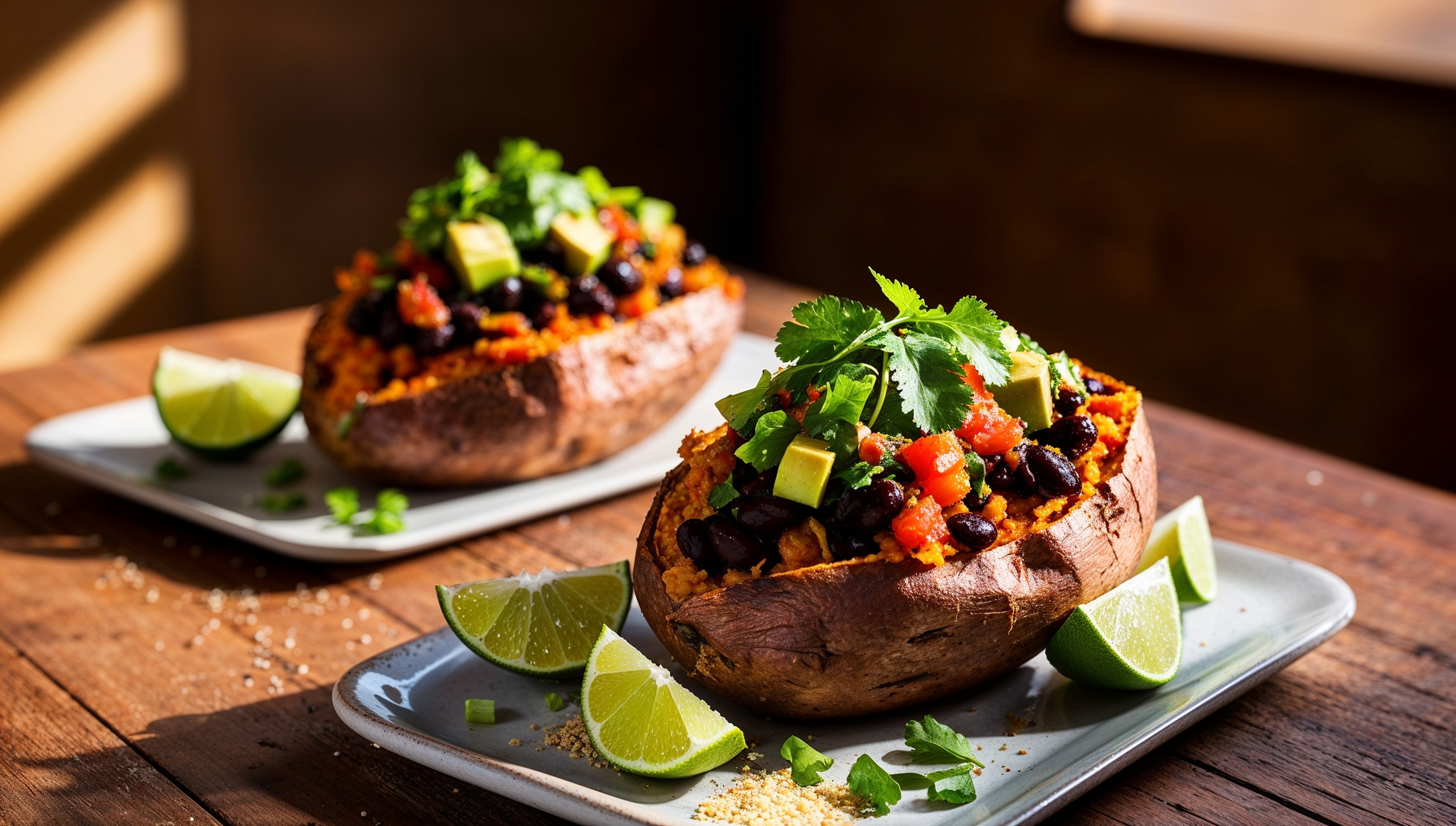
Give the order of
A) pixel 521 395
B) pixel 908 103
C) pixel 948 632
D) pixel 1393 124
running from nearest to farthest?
pixel 948 632 → pixel 521 395 → pixel 1393 124 → pixel 908 103

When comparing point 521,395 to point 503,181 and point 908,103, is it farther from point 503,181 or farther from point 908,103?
point 908,103

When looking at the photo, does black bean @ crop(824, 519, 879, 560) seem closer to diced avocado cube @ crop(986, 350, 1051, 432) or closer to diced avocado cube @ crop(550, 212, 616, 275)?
diced avocado cube @ crop(986, 350, 1051, 432)

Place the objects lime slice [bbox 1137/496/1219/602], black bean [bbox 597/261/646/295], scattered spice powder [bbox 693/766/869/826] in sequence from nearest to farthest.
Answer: scattered spice powder [bbox 693/766/869/826] < lime slice [bbox 1137/496/1219/602] < black bean [bbox 597/261/646/295]

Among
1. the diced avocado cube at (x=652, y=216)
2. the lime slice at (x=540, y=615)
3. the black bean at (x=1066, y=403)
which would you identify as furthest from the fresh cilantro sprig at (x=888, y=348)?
the diced avocado cube at (x=652, y=216)

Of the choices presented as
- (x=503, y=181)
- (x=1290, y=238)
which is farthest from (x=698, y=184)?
(x=503, y=181)

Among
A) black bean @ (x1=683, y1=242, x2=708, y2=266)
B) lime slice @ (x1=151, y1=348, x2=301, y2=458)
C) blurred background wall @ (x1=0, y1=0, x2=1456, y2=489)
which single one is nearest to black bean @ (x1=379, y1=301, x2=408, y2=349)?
lime slice @ (x1=151, y1=348, x2=301, y2=458)

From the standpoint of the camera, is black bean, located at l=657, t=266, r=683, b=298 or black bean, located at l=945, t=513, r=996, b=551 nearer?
black bean, located at l=945, t=513, r=996, b=551

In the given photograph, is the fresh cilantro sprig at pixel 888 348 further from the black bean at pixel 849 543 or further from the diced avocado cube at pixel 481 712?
the diced avocado cube at pixel 481 712

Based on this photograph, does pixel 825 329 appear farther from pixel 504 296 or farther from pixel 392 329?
pixel 392 329
